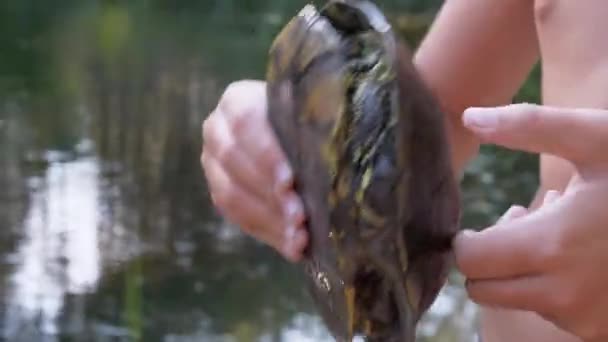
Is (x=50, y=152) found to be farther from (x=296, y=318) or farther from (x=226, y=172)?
(x=226, y=172)

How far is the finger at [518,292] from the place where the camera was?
359mm

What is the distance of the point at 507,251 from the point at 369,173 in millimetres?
95

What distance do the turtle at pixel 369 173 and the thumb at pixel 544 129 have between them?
3 cm

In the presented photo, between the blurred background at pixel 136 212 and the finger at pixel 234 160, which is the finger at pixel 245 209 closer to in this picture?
the finger at pixel 234 160

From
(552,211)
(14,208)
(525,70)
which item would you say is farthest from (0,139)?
(552,211)

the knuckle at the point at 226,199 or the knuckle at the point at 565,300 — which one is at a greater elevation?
the knuckle at the point at 226,199

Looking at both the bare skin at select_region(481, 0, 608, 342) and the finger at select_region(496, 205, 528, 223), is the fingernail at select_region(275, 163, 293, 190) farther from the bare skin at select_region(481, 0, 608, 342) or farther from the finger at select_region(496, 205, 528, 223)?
the bare skin at select_region(481, 0, 608, 342)

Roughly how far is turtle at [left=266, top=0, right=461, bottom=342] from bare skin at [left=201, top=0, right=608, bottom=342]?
0.04 m

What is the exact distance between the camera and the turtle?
279 millimetres

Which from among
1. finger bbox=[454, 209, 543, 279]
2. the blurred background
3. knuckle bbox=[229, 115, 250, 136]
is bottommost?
the blurred background

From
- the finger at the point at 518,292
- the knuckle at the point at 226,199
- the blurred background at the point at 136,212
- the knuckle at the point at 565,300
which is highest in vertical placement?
the knuckle at the point at 226,199

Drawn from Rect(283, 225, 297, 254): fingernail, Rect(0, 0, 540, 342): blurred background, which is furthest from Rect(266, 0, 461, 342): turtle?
Rect(0, 0, 540, 342): blurred background

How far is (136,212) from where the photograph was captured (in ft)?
7.47

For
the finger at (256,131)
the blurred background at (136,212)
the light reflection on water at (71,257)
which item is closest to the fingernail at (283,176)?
the finger at (256,131)
